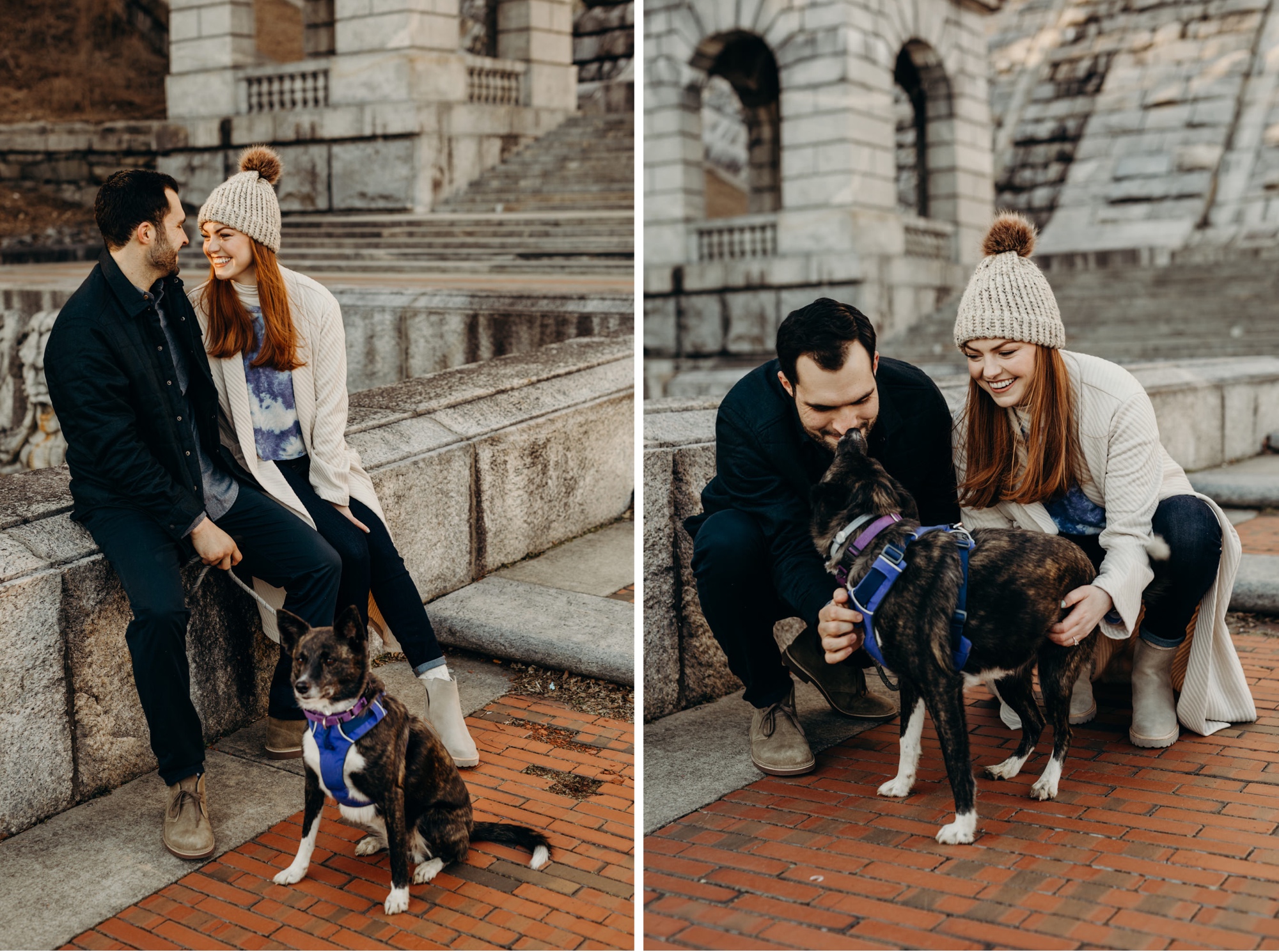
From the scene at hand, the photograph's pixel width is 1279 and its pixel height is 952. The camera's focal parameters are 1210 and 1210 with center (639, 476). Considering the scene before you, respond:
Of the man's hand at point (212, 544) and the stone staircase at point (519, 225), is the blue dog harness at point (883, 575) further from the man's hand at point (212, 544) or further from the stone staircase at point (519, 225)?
the stone staircase at point (519, 225)

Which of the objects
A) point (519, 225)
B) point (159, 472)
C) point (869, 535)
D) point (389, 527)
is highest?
point (519, 225)

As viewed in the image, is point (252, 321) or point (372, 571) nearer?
point (252, 321)

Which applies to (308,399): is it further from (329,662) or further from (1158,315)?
(1158,315)

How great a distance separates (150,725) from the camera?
152 inches

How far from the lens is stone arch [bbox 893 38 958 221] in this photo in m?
20.2

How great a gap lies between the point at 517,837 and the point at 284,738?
122cm

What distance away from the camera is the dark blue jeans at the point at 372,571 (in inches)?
175

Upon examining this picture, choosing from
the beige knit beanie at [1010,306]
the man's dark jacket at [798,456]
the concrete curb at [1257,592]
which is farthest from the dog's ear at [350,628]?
the concrete curb at [1257,592]

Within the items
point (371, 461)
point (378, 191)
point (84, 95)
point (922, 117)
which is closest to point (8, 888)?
point (371, 461)

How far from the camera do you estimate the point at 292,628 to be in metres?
3.58

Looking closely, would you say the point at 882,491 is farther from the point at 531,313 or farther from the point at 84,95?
the point at 84,95

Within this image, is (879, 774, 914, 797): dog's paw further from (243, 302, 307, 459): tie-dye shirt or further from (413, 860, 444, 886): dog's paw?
(243, 302, 307, 459): tie-dye shirt

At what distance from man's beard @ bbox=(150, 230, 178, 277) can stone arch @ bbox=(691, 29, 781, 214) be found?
1746cm

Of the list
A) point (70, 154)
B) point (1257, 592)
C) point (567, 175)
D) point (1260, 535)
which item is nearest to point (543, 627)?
point (1257, 592)
